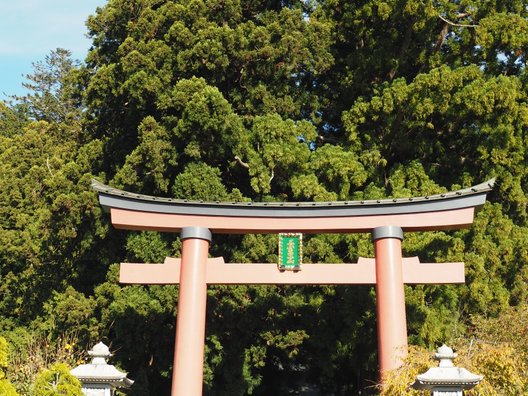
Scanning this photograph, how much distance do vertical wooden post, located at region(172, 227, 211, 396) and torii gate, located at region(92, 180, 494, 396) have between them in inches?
0.6

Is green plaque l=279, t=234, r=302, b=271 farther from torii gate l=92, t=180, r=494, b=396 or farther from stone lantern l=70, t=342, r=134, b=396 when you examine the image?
stone lantern l=70, t=342, r=134, b=396

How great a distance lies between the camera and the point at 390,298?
9.11m

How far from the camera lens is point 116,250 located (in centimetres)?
1294

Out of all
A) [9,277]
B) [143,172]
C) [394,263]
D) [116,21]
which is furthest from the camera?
[9,277]

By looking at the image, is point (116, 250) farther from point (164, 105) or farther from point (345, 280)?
point (345, 280)

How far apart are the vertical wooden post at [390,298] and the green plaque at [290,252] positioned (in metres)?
1.19

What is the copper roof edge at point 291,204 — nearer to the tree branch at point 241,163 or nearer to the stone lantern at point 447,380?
the tree branch at point 241,163

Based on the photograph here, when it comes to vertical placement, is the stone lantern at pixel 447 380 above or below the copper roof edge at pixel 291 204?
below

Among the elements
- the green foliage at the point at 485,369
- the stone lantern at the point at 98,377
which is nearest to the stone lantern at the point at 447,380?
the green foliage at the point at 485,369

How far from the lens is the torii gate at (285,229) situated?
9.31 metres

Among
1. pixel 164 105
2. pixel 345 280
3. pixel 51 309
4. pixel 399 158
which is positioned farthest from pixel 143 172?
pixel 399 158

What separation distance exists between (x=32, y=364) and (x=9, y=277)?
637 centimetres

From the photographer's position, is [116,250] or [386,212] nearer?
[386,212]

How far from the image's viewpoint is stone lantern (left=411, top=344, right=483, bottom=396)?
576 centimetres
